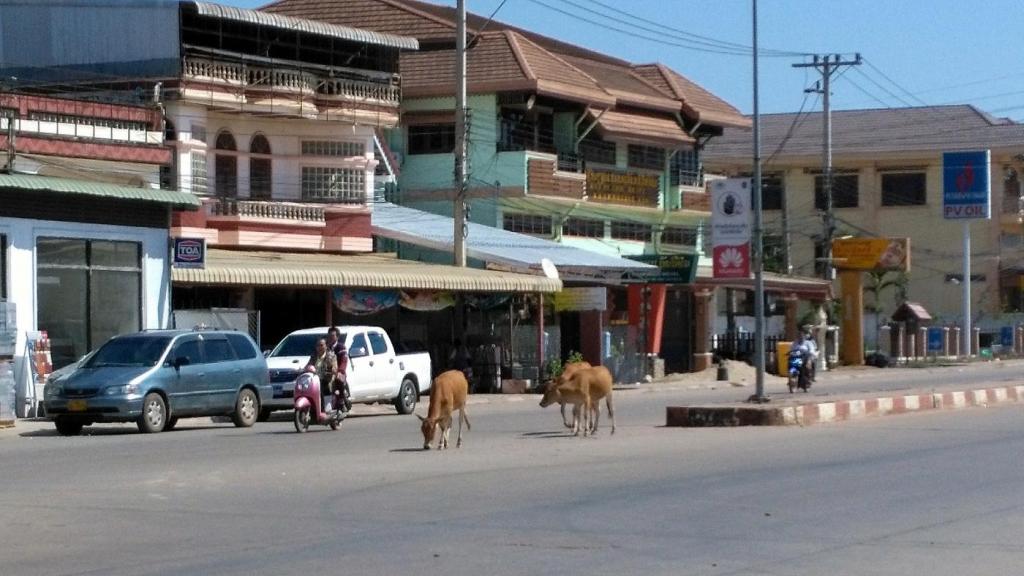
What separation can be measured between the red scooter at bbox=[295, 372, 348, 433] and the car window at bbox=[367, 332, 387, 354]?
4.17m

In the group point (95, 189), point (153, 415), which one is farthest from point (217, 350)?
point (95, 189)

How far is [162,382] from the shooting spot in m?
26.2

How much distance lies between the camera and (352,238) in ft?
142

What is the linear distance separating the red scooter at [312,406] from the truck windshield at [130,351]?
250 cm

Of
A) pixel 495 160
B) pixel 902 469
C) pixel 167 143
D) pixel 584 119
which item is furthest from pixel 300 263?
pixel 902 469

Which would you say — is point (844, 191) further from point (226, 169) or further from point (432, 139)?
point (226, 169)

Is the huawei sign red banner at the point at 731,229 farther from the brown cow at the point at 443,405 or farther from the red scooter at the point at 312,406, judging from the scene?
the red scooter at the point at 312,406

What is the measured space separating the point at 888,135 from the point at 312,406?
199ft

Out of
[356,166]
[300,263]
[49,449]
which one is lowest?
[49,449]

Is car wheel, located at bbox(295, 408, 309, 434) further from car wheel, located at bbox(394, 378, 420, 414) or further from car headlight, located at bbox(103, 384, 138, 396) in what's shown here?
car wheel, located at bbox(394, 378, 420, 414)

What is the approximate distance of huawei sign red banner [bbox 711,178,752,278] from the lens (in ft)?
83.0

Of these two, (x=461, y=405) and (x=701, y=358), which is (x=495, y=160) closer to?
(x=701, y=358)

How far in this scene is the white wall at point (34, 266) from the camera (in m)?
30.2

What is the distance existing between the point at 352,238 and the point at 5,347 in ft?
51.1
